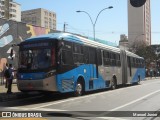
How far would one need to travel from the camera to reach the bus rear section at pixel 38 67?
17.3 metres

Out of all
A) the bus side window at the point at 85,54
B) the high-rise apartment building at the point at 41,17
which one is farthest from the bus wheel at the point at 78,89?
the high-rise apartment building at the point at 41,17

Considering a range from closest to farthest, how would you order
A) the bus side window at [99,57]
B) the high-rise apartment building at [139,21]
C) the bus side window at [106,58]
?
the bus side window at [99,57], the bus side window at [106,58], the high-rise apartment building at [139,21]

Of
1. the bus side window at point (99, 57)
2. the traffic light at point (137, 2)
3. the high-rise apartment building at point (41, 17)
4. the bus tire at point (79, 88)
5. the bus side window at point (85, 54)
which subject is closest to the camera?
the traffic light at point (137, 2)

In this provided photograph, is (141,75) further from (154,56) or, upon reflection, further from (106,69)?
(154,56)

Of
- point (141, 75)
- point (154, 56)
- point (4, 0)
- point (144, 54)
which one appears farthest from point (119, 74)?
point (4, 0)

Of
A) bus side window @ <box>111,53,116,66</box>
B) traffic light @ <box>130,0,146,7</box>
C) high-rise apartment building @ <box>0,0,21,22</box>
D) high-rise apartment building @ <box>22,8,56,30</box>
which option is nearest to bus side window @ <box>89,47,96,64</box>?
bus side window @ <box>111,53,116,66</box>

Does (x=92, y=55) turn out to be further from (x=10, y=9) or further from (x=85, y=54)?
(x=10, y=9)

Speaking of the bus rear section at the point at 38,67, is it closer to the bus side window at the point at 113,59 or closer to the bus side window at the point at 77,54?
the bus side window at the point at 77,54

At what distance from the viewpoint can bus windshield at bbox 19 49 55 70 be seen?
690 inches

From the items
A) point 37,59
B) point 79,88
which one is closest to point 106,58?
point 79,88

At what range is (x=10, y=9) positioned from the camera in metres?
143

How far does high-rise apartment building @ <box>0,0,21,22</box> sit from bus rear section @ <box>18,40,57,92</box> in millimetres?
115903

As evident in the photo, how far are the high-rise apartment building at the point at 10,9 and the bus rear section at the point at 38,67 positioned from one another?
380 feet

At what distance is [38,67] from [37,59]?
0.45m
